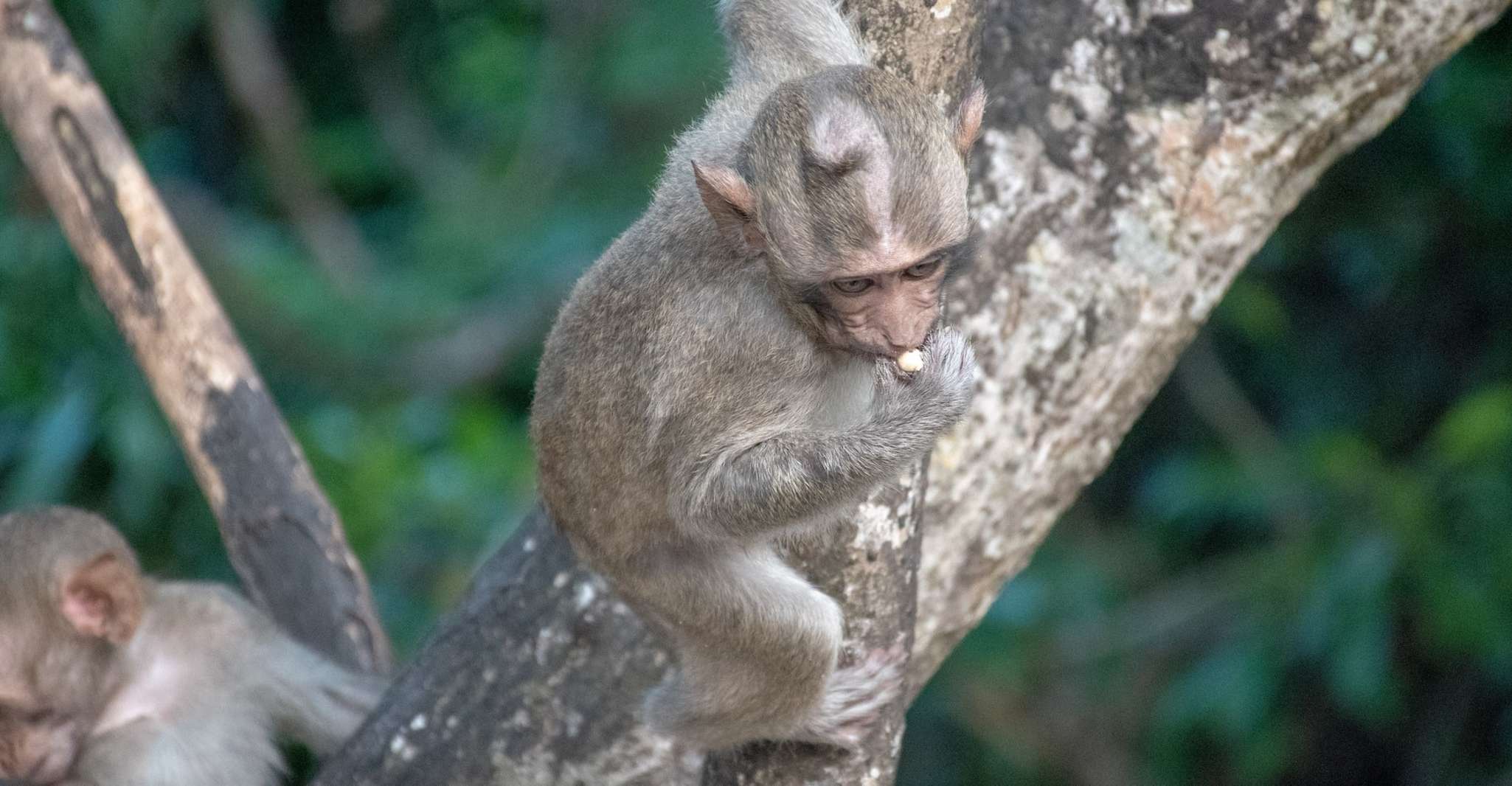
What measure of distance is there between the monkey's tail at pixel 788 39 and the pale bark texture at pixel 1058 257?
571mm

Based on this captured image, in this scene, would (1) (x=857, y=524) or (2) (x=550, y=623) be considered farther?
(2) (x=550, y=623)

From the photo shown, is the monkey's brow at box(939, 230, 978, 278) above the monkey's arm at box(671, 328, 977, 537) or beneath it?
above

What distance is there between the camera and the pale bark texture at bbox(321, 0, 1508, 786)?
4.10 metres

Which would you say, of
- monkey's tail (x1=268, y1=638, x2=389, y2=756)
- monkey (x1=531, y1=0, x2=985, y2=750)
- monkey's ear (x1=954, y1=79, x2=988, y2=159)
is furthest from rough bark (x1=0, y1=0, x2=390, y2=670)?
monkey's ear (x1=954, y1=79, x2=988, y2=159)

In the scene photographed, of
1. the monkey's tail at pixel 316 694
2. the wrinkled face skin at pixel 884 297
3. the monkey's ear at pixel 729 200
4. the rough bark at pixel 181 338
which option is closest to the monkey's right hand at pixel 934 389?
the wrinkled face skin at pixel 884 297

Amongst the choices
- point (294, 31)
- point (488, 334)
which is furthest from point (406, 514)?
point (294, 31)

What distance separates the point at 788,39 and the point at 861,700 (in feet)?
5.10

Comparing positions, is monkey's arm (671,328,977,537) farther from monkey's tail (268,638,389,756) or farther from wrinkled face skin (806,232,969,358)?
monkey's tail (268,638,389,756)

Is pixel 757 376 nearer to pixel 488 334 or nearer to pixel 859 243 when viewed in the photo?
pixel 859 243

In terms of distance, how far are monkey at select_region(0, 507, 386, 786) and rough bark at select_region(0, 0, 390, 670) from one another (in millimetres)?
194

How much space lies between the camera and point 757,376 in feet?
11.5

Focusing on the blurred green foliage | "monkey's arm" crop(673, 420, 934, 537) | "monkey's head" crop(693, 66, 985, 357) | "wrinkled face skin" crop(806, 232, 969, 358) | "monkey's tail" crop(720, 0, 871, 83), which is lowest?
the blurred green foliage

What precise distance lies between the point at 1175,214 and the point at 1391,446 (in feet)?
14.3

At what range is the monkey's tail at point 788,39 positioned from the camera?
12.3ft
